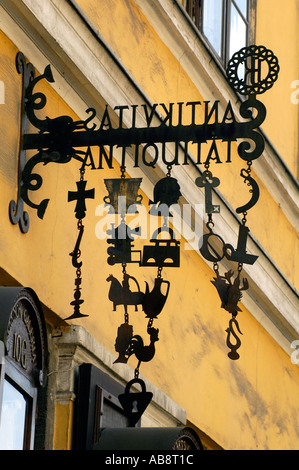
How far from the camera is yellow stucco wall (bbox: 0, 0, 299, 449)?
21.7 ft

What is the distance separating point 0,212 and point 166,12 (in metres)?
2.76

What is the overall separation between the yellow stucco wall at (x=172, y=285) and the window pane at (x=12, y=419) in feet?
2.00

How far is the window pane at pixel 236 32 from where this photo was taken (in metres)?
10.7

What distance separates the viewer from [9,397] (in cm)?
592

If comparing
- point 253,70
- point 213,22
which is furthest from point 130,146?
point 213,22

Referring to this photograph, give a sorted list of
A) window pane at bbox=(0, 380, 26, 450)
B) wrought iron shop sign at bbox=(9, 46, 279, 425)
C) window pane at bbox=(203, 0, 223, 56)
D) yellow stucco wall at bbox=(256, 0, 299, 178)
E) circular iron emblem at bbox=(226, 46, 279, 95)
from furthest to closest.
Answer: yellow stucco wall at bbox=(256, 0, 299, 178) < window pane at bbox=(203, 0, 223, 56) < circular iron emblem at bbox=(226, 46, 279, 95) < wrought iron shop sign at bbox=(9, 46, 279, 425) < window pane at bbox=(0, 380, 26, 450)

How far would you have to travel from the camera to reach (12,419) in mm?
5992

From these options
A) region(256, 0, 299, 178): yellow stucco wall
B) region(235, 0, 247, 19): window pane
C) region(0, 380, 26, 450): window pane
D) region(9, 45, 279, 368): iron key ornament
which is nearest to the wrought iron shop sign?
region(9, 45, 279, 368): iron key ornament

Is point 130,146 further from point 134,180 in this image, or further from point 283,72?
point 283,72

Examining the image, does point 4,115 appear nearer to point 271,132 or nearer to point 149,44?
point 149,44

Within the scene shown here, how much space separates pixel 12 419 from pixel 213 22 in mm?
4984

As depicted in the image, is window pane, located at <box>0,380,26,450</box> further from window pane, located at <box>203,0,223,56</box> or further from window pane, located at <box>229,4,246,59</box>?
window pane, located at <box>229,4,246,59</box>

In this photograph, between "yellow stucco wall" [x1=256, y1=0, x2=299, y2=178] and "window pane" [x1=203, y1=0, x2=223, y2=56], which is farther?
"yellow stucco wall" [x1=256, y1=0, x2=299, y2=178]

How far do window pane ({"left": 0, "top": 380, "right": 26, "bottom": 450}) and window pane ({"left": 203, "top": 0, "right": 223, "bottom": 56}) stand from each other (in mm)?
4666
